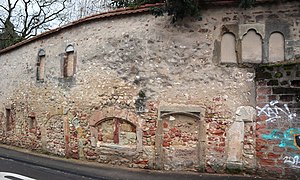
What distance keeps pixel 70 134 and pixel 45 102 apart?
Result: 6.64ft

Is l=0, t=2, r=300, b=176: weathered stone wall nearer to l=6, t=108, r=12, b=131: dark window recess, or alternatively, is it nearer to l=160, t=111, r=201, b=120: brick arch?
l=160, t=111, r=201, b=120: brick arch

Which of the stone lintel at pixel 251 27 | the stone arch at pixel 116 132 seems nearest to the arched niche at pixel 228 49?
the stone lintel at pixel 251 27

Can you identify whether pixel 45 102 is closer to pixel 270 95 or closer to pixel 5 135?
pixel 5 135

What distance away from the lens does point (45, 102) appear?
11.2 meters

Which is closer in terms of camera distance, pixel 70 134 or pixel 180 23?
pixel 180 23

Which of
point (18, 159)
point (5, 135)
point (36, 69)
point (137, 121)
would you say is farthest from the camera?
point (5, 135)

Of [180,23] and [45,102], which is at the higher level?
[180,23]

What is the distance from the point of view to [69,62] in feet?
34.3

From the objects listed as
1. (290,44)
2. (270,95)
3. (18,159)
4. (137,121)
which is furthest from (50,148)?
(290,44)

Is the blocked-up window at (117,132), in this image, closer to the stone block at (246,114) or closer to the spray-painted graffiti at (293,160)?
the stone block at (246,114)

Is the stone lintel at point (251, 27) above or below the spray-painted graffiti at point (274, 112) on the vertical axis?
above

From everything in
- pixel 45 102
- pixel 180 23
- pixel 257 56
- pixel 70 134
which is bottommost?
pixel 70 134

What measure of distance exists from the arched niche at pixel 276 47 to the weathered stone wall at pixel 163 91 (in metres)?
0.13

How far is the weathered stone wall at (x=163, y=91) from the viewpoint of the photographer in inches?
303
